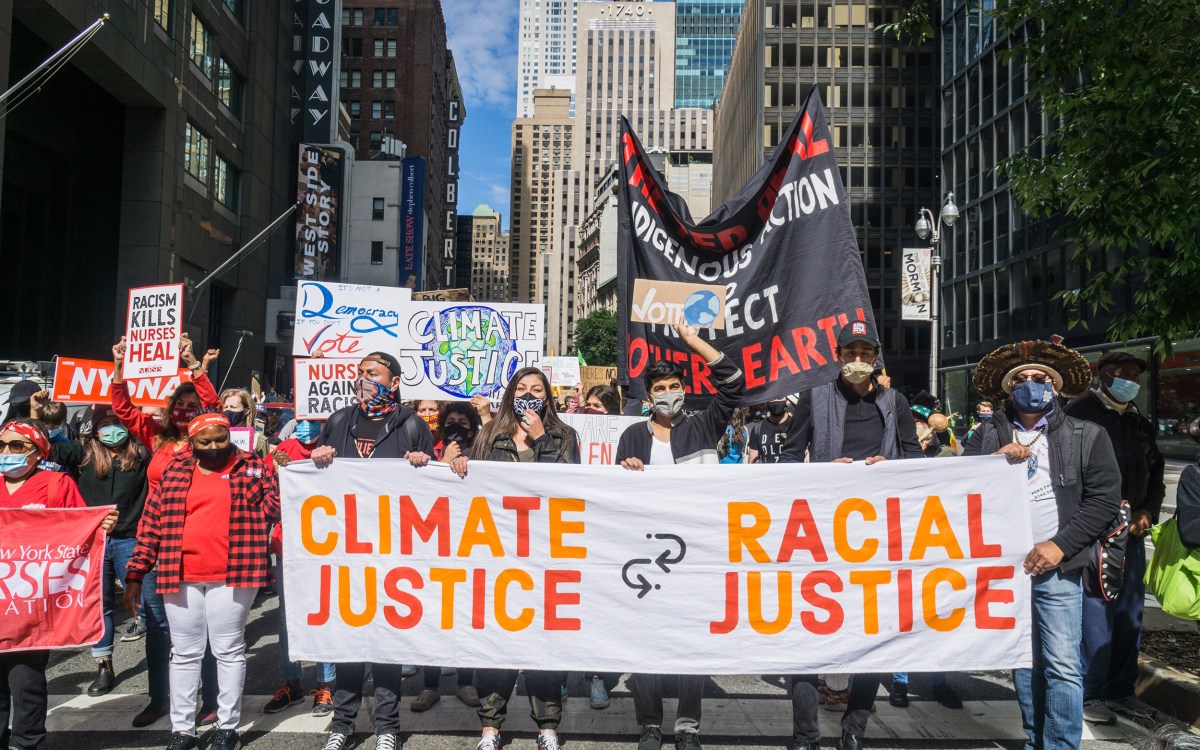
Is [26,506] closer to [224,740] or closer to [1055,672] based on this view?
[224,740]

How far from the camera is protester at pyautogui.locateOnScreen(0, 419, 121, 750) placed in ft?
13.5

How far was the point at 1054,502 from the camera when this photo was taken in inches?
174

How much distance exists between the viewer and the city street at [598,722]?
462 cm

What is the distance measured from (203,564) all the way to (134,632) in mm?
3497

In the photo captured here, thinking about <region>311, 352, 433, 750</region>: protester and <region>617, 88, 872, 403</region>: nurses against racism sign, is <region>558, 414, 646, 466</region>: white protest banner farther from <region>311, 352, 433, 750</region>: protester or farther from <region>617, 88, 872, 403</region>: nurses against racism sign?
<region>311, 352, 433, 750</region>: protester

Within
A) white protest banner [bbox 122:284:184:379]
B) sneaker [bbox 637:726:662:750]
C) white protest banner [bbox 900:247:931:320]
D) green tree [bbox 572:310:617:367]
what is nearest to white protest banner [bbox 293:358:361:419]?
white protest banner [bbox 122:284:184:379]

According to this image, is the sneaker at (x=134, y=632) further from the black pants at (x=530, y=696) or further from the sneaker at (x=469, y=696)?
the black pants at (x=530, y=696)

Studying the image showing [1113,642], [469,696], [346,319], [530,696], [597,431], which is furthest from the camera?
[597,431]

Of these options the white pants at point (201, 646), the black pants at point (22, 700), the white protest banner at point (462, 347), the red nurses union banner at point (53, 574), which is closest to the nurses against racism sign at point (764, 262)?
the white pants at point (201, 646)

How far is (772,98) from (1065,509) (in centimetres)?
6194

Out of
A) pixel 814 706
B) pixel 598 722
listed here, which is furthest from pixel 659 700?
pixel 814 706

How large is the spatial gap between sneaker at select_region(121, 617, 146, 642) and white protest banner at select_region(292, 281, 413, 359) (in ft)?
8.94

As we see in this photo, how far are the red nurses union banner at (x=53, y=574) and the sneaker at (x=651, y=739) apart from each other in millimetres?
2986

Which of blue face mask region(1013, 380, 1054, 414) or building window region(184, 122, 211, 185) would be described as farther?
building window region(184, 122, 211, 185)
